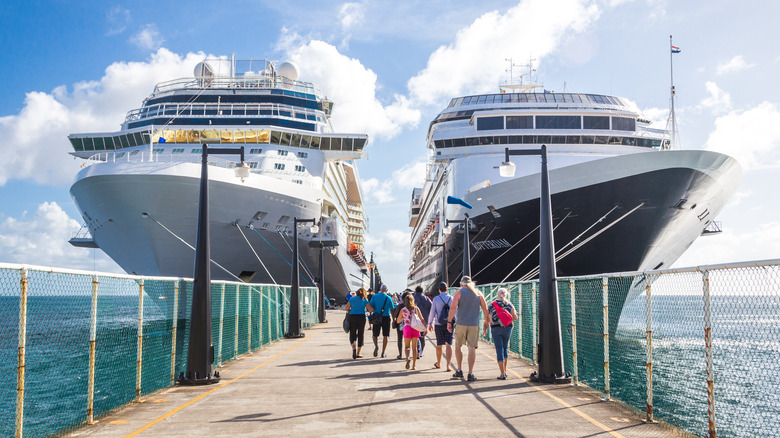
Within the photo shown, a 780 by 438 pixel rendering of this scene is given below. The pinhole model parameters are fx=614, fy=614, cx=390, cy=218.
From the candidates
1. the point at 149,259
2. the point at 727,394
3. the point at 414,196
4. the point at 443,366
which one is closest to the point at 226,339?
the point at 443,366

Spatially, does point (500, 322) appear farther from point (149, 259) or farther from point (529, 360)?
point (149, 259)

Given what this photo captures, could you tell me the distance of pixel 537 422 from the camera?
6445 millimetres

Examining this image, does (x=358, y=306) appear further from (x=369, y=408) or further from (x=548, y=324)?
(x=369, y=408)

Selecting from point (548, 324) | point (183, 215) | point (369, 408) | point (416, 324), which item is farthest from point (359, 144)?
point (369, 408)

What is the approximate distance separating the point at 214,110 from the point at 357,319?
76.6 feet

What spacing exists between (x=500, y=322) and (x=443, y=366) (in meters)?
2.44

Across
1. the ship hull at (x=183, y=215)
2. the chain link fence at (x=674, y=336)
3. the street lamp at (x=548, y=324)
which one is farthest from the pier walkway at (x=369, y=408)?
the ship hull at (x=183, y=215)

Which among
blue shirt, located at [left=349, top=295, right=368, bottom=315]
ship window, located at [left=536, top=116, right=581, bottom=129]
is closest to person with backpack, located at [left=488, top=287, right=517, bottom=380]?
blue shirt, located at [left=349, top=295, right=368, bottom=315]

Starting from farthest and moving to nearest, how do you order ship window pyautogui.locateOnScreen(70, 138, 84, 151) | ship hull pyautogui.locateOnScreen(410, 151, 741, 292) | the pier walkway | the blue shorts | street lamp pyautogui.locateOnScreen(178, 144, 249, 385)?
ship window pyautogui.locateOnScreen(70, 138, 84, 151) → ship hull pyautogui.locateOnScreen(410, 151, 741, 292) → the blue shorts → street lamp pyautogui.locateOnScreen(178, 144, 249, 385) → the pier walkway

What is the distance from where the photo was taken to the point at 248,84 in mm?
38094

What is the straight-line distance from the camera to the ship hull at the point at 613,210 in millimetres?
20219

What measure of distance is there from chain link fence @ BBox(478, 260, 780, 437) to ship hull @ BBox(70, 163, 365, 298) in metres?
9.89

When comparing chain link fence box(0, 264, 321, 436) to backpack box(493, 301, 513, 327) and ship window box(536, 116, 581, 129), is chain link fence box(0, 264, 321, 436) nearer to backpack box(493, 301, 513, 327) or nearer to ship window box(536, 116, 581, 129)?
backpack box(493, 301, 513, 327)

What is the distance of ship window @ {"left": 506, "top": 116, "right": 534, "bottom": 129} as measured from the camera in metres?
32.9
